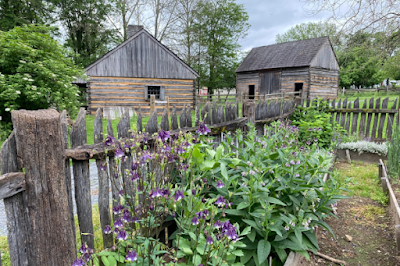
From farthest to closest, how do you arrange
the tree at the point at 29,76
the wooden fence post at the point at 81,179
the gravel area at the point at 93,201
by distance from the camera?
the tree at the point at 29,76
the gravel area at the point at 93,201
the wooden fence post at the point at 81,179

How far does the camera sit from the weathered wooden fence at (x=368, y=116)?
7734 millimetres

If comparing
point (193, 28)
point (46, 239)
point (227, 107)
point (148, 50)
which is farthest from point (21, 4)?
point (46, 239)

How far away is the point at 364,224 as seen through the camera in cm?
355

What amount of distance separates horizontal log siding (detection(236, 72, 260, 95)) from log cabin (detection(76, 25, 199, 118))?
8.69 m

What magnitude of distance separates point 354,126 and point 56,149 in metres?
8.85

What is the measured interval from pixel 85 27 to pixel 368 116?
25457 mm

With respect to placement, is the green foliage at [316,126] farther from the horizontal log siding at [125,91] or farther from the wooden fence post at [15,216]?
the horizontal log siding at [125,91]

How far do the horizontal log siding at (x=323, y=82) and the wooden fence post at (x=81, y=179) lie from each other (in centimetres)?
2122

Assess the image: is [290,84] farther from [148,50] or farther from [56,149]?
[56,149]

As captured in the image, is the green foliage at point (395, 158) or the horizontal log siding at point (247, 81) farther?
the horizontal log siding at point (247, 81)

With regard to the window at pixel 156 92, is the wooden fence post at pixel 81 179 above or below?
below

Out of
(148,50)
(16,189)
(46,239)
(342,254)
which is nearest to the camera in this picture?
(16,189)

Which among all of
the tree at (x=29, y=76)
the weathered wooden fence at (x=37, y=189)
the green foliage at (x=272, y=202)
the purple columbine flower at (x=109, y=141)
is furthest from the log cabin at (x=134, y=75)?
the weathered wooden fence at (x=37, y=189)

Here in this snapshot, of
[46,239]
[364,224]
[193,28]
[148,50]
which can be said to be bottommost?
[364,224]
